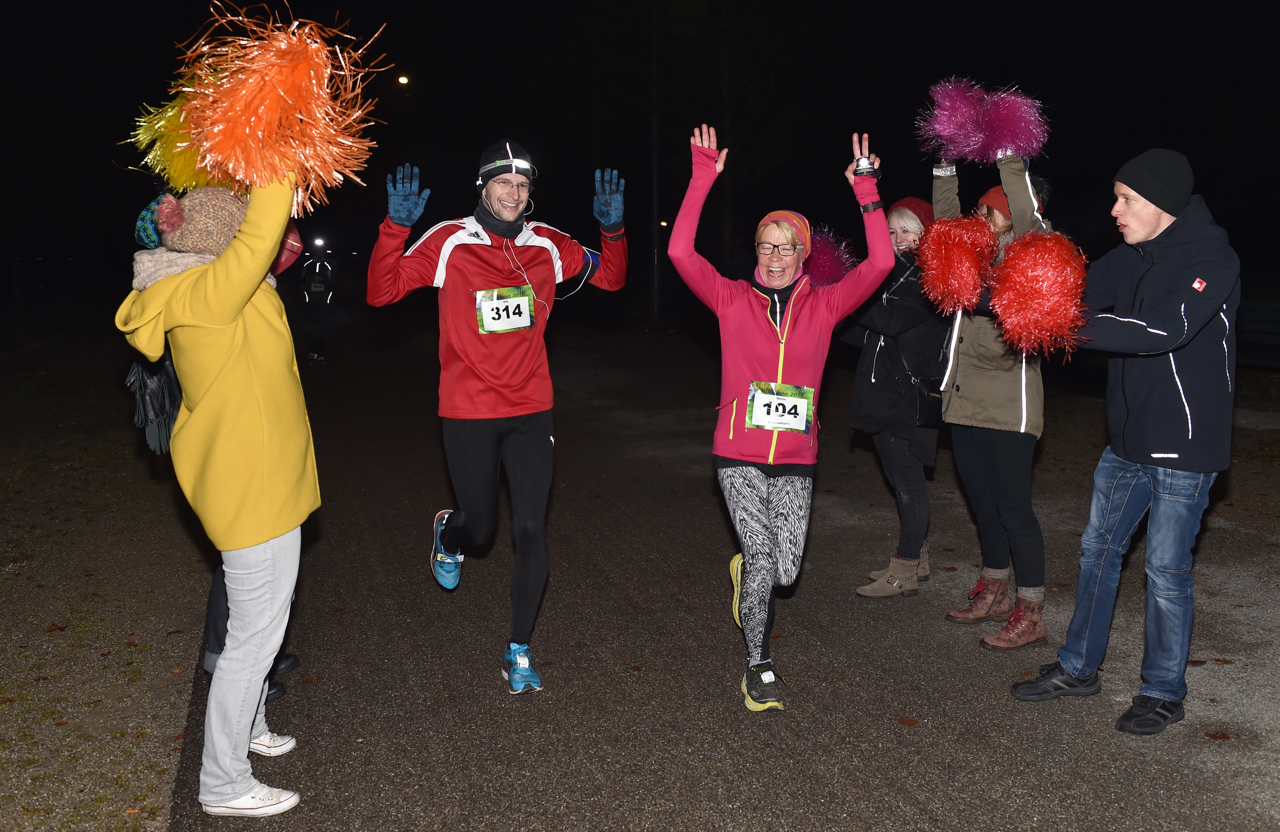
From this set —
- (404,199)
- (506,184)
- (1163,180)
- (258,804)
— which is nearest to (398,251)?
(404,199)

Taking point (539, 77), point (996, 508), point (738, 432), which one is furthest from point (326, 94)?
point (539, 77)

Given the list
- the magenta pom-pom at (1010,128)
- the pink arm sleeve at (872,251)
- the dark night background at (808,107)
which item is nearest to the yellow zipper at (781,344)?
the pink arm sleeve at (872,251)

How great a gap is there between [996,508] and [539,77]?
117ft

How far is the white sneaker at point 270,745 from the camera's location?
12.9ft

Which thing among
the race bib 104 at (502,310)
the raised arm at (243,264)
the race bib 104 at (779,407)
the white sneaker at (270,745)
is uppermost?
the raised arm at (243,264)

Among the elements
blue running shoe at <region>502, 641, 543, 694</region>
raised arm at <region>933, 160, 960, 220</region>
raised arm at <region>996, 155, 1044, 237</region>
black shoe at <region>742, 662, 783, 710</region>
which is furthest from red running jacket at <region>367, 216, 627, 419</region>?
raised arm at <region>996, 155, 1044, 237</region>

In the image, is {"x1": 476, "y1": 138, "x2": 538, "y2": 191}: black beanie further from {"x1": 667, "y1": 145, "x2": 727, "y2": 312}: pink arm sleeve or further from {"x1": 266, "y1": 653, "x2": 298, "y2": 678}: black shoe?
{"x1": 266, "y1": 653, "x2": 298, "y2": 678}: black shoe

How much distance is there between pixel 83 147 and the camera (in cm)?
2739

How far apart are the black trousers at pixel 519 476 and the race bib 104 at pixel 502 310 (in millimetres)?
420

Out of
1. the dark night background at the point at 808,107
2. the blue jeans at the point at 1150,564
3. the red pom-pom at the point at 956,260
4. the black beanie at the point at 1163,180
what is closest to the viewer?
the black beanie at the point at 1163,180

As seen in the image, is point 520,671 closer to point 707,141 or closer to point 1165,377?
point 707,141

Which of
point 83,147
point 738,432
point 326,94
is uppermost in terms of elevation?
point 83,147

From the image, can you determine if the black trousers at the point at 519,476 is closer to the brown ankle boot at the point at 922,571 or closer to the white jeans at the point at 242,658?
the white jeans at the point at 242,658

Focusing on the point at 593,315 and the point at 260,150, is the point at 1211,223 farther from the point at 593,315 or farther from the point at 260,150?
the point at 593,315
